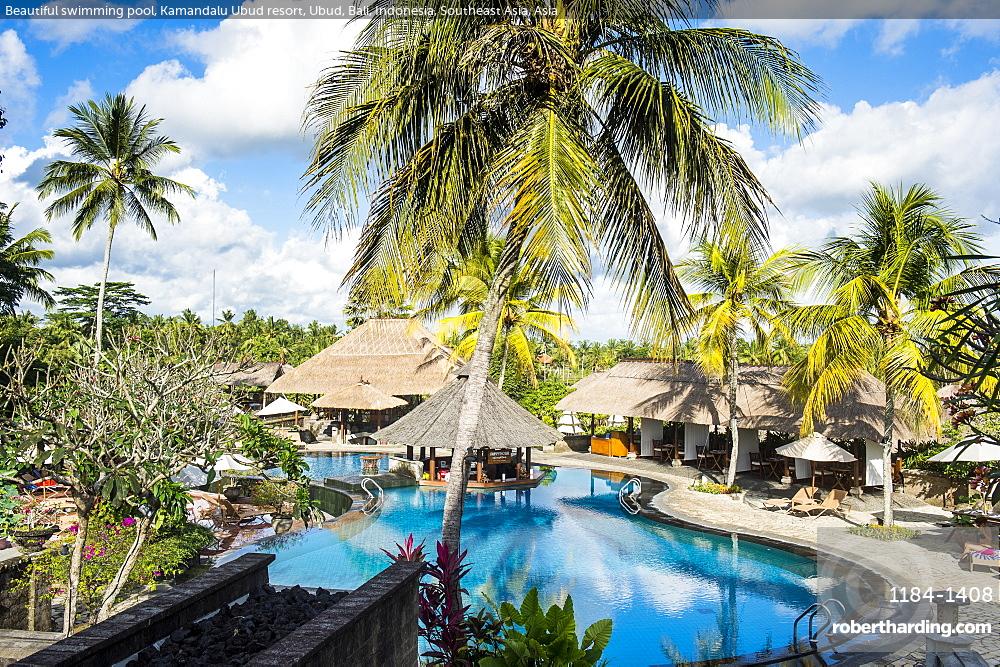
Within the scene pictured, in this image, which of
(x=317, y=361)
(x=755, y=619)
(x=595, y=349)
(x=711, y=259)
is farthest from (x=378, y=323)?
(x=595, y=349)

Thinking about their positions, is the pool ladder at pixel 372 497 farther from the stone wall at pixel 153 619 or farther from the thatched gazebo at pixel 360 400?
the stone wall at pixel 153 619

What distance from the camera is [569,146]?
6.50 metres

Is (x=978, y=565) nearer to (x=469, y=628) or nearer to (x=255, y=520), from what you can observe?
(x=469, y=628)

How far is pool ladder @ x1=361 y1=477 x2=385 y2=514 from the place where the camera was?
54.0 ft

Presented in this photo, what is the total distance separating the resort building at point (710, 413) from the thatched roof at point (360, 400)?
6972mm

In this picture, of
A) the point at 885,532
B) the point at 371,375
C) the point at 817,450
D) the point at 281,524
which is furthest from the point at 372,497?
the point at 371,375

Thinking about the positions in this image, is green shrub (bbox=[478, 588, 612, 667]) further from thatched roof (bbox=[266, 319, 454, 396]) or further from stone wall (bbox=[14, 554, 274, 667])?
thatched roof (bbox=[266, 319, 454, 396])

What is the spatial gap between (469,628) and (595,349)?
196 ft

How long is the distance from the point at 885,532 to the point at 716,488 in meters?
5.32

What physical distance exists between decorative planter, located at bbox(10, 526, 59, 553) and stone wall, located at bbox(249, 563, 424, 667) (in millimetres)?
9437

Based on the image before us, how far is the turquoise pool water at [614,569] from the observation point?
9461mm

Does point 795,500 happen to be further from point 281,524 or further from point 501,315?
point 281,524

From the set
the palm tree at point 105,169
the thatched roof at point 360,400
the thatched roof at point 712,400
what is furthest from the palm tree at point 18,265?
the thatched roof at point 712,400

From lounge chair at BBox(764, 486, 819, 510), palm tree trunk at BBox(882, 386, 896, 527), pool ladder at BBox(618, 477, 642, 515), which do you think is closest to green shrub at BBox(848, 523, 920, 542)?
palm tree trunk at BBox(882, 386, 896, 527)
